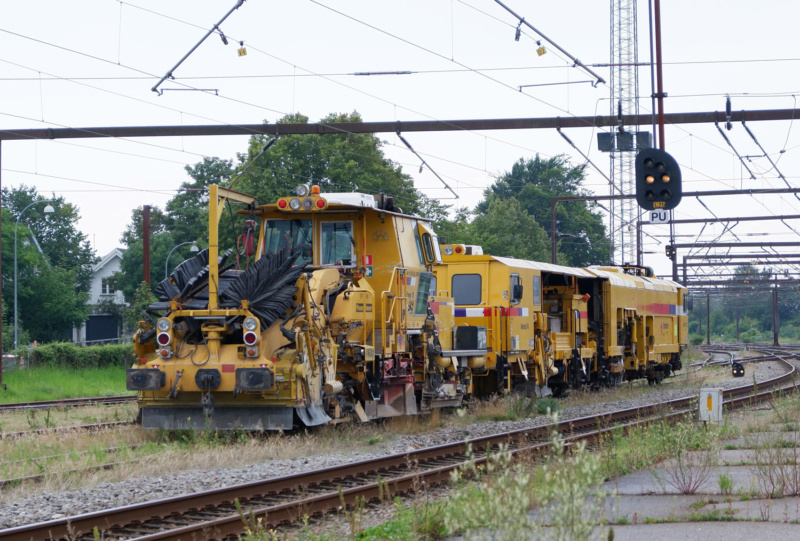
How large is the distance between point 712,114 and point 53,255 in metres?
65.6

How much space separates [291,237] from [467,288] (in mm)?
6568

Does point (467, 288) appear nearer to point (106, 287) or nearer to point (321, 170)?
point (321, 170)

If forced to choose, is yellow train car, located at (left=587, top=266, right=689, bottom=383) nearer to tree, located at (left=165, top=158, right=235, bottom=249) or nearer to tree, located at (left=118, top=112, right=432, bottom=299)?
tree, located at (left=118, top=112, right=432, bottom=299)

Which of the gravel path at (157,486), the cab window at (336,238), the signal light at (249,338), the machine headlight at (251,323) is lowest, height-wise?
the gravel path at (157,486)

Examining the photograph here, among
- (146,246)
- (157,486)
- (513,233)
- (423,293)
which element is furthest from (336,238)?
(513,233)

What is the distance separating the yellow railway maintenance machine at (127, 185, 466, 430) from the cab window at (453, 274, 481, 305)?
14.5 ft

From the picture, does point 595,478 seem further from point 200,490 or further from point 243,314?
point 243,314

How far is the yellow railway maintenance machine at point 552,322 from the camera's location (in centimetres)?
1945

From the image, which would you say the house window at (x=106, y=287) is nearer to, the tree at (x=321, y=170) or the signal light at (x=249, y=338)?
the tree at (x=321, y=170)

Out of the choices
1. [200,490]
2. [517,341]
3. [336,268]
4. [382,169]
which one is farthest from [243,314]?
[382,169]

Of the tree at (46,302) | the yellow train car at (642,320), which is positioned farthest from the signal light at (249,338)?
the tree at (46,302)

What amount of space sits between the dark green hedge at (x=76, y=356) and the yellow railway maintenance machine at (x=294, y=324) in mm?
17577

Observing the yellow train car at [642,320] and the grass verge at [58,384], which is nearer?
the grass verge at [58,384]

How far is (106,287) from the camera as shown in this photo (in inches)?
3248
